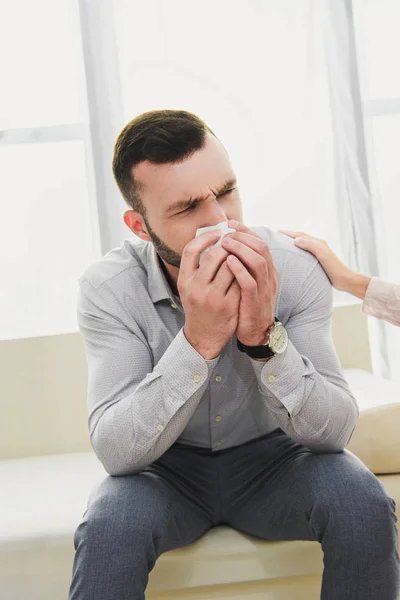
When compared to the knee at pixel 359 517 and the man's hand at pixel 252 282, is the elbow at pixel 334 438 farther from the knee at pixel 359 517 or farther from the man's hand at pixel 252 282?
the man's hand at pixel 252 282

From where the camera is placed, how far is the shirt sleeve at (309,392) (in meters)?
1.26

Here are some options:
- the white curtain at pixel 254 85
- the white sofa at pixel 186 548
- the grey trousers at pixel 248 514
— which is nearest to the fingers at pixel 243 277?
the grey trousers at pixel 248 514

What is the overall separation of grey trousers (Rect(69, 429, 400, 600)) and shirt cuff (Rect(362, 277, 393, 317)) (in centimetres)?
44

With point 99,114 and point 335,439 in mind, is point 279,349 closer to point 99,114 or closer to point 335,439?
point 335,439

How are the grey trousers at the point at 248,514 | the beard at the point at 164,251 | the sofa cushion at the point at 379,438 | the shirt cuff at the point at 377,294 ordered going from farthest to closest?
the shirt cuff at the point at 377,294
the sofa cushion at the point at 379,438
the beard at the point at 164,251
the grey trousers at the point at 248,514

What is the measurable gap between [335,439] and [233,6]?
218 cm

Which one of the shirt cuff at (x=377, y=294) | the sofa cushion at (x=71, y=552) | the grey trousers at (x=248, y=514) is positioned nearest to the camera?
the grey trousers at (x=248, y=514)

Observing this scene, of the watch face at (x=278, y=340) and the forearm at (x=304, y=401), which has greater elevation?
the watch face at (x=278, y=340)

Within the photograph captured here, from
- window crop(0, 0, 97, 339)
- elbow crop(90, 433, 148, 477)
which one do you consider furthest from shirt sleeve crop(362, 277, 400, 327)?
window crop(0, 0, 97, 339)

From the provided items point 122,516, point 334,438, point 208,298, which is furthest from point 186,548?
point 208,298

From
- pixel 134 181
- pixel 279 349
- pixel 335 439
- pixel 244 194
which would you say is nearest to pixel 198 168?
pixel 134 181

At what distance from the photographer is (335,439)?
1.32 meters

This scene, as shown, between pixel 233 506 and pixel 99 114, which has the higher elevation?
pixel 99 114

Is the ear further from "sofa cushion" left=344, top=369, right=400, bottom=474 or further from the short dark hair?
"sofa cushion" left=344, top=369, right=400, bottom=474
